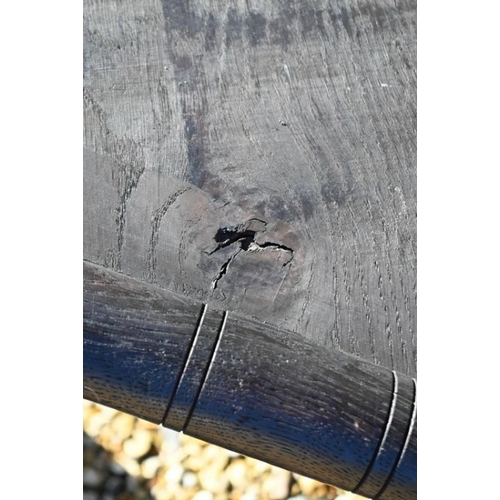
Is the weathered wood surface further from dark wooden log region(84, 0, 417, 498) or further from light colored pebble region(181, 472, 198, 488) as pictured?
light colored pebble region(181, 472, 198, 488)

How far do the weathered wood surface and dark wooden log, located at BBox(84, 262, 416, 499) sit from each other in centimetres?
2

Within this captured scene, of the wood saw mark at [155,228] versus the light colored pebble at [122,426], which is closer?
the wood saw mark at [155,228]

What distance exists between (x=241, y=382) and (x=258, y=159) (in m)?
0.22

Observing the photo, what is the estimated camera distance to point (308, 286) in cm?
67

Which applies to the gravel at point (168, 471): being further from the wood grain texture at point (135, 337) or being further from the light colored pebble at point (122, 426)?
the wood grain texture at point (135, 337)

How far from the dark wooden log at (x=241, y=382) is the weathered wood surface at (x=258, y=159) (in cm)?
2

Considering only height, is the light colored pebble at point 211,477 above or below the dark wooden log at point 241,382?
below

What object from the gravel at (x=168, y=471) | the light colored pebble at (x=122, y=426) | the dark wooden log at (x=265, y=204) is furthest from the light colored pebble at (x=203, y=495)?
the dark wooden log at (x=265, y=204)

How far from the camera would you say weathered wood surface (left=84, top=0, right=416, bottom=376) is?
0.67m

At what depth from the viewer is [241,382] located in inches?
25.2

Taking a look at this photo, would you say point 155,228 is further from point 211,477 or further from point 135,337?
point 211,477

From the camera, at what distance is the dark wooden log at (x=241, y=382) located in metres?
0.64
